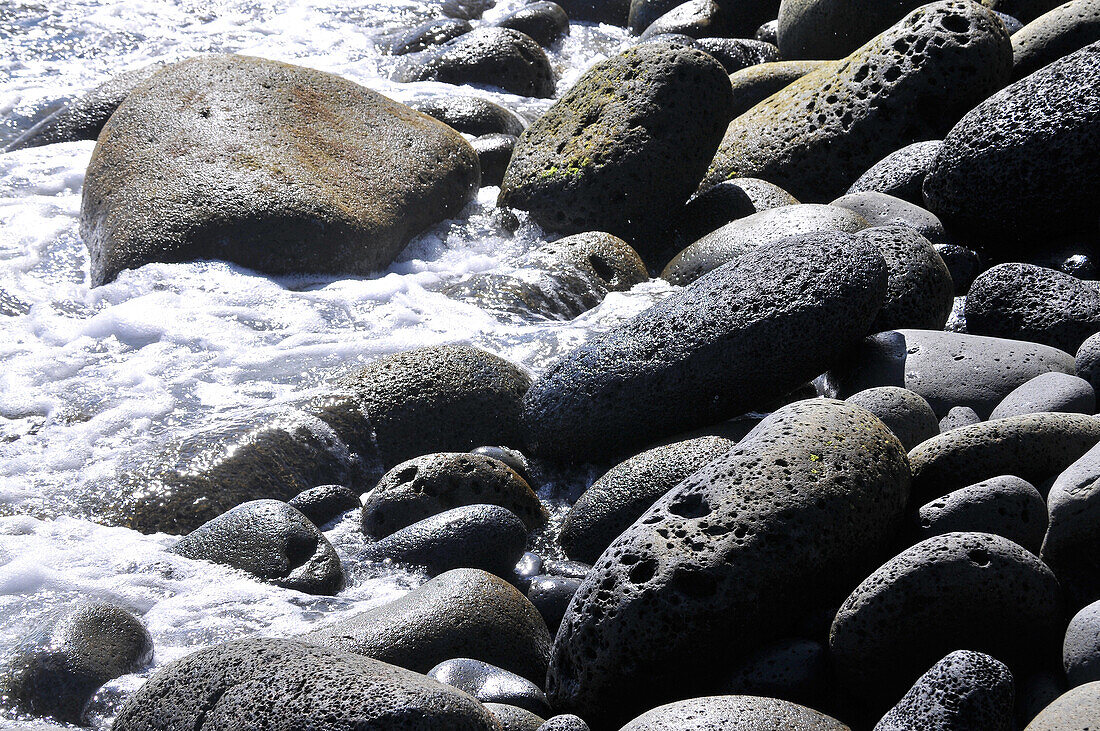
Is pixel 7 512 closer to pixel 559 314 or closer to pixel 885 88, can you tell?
pixel 559 314

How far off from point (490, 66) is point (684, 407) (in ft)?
22.8

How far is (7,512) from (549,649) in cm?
238

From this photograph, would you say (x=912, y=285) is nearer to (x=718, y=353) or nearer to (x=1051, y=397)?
(x=718, y=353)

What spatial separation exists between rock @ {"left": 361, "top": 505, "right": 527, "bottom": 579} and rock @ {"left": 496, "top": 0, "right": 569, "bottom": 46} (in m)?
9.13

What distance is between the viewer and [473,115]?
9195mm

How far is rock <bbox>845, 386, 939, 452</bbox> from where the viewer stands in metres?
3.97

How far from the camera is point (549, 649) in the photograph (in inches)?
144

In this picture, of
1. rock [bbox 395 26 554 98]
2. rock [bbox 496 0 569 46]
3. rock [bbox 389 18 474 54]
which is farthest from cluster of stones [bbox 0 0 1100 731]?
rock [bbox 496 0 569 46]

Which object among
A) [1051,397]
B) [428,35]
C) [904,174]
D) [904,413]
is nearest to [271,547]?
[904,413]

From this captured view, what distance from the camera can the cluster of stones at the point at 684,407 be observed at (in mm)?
2869

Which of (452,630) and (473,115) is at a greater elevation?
(452,630)

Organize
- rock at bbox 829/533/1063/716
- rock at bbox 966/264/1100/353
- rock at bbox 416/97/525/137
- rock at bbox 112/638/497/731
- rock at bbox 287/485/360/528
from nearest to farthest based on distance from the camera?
rock at bbox 112/638/497/731 → rock at bbox 829/533/1063/716 → rock at bbox 287/485/360/528 → rock at bbox 966/264/1100/353 → rock at bbox 416/97/525/137

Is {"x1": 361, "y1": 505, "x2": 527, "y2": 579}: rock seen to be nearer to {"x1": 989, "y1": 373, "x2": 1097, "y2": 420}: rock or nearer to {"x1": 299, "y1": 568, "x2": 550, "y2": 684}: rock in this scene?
{"x1": 299, "y1": 568, "x2": 550, "y2": 684}: rock

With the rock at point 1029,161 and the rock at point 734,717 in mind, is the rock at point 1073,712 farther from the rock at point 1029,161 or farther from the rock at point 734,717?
the rock at point 1029,161
